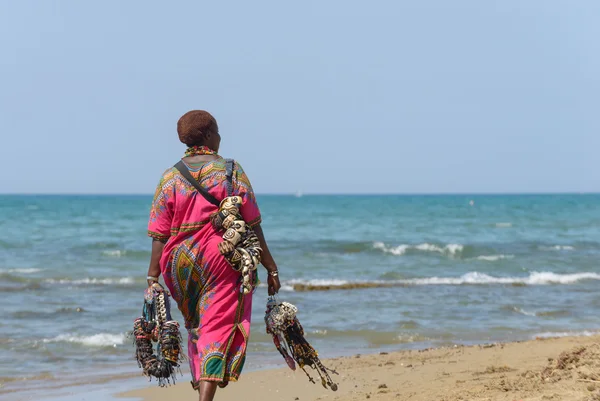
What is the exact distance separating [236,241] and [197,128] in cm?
61

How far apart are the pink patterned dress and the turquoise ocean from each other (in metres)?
2.94

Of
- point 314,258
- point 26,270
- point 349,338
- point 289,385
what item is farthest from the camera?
point 314,258

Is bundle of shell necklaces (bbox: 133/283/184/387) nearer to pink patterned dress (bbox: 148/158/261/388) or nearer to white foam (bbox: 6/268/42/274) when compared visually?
pink patterned dress (bbox: 148/158/261/388)

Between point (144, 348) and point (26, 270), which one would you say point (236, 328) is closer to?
point (144, 348)

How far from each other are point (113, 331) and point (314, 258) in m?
12.5

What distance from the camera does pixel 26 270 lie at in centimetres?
1800

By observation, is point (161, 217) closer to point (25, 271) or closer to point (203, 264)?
point (203, 264)

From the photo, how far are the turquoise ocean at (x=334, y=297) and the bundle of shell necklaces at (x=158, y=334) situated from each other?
8.87 feet

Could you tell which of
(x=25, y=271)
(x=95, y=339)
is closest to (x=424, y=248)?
(x=25, y=271)

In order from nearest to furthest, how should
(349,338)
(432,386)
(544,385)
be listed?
(544,385) < (432,386) < (349,338)

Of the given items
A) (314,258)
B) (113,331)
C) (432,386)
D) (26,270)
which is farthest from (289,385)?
(314,258)

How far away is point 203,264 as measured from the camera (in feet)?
12.5

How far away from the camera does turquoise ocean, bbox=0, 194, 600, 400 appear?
8.23 meters

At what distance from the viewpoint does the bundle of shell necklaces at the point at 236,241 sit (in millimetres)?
3779
